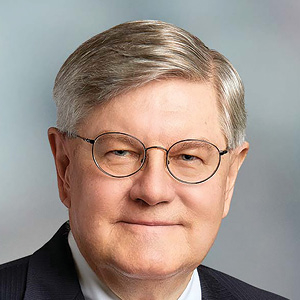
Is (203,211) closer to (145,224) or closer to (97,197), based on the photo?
(145,224)

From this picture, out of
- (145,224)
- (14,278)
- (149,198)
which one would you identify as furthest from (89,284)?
(149,198)

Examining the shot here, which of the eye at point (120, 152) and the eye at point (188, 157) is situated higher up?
the eye at point (120, 152)

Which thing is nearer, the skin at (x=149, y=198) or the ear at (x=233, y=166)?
the skin at (x=149, y=198)

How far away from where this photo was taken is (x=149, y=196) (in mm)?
3018

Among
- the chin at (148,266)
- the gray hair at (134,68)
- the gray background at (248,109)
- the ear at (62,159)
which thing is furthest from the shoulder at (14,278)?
the gray background at (248,109)

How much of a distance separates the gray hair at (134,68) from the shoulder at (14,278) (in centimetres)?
56

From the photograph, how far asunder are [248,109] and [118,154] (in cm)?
184

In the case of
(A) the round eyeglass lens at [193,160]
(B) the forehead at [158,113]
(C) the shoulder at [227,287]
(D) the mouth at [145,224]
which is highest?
(B) the forehead at [158,113]

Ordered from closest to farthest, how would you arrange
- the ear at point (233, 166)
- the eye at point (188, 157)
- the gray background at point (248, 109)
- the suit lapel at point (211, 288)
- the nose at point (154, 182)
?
the nose at point (154, 182)
the eye at point (188, 157)
the ear at point (233, 166)
the suit lapel at point (211, 288)
the gray background at point (248, 109)

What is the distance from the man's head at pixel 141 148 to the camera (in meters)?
3.07

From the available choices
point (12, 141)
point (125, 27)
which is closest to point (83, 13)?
point (12, 141)

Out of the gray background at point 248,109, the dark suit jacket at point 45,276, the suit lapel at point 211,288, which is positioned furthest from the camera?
the gray background at point 248,109

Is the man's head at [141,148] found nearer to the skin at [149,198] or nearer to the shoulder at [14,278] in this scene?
the skin at [149,198]

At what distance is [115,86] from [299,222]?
2.19 m
